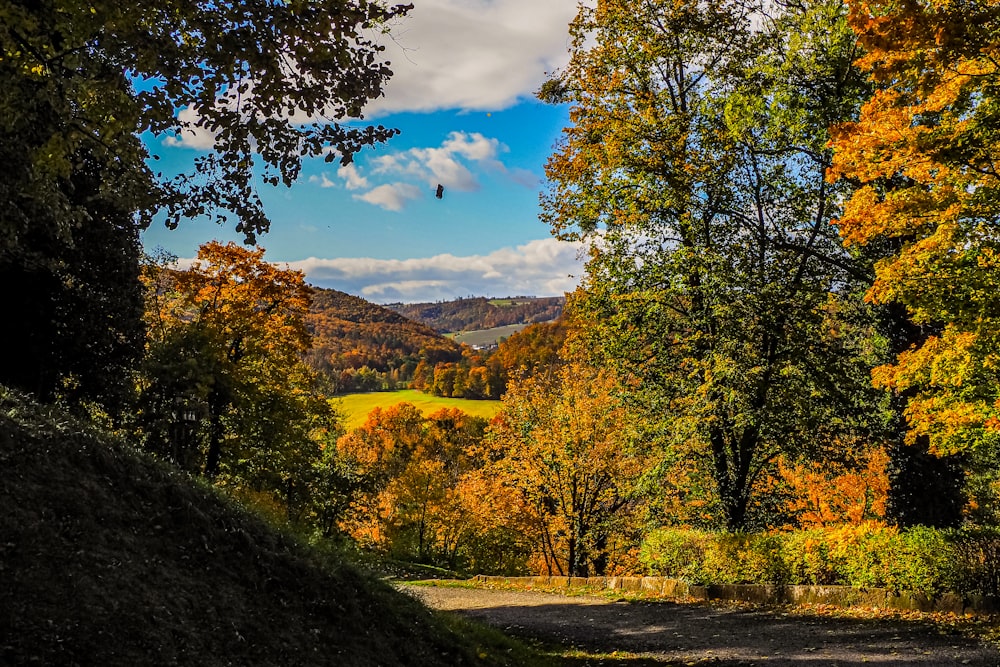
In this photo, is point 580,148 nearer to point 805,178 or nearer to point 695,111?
point 695,111

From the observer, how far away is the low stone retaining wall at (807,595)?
32.0 feet

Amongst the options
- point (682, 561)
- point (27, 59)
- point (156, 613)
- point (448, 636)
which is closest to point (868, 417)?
point (682, 561)

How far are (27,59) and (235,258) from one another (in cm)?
2089

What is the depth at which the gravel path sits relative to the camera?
811 centimetres

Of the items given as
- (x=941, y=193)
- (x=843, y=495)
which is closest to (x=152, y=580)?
(x=941, y=193)

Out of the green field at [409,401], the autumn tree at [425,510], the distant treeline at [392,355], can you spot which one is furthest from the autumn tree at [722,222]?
the green field at [409,401]

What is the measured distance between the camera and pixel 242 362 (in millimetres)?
25234

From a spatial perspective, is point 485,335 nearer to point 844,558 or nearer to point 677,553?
point 677,553

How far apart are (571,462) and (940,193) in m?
18.8

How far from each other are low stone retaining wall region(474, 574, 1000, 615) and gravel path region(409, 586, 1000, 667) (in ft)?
2.57

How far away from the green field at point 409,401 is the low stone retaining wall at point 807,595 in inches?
2495

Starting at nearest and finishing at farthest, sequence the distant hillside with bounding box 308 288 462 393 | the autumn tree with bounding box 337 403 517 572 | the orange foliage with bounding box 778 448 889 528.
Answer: the orange foliage with bounding box 778 448 889 528 → the autumn tree with bounding box 337 403 517 572 → the distant hillside with bounding box 308 288 462 393

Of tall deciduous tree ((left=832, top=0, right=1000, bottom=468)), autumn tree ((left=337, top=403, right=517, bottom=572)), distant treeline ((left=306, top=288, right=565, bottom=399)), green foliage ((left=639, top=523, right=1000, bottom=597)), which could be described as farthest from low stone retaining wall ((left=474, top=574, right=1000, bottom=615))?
distant treeline ((left=306, top=288, right=565, bottom=399))

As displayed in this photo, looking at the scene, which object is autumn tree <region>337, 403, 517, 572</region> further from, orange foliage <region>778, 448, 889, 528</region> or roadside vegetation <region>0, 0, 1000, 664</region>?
orange foliage <region>778, 448, 889, 528</region>
